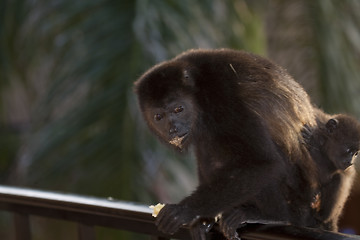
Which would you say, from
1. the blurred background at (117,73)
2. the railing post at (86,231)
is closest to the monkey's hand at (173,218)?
the railing post at (86,231)

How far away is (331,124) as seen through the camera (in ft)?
6.40

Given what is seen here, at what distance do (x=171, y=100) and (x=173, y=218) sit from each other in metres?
0.57

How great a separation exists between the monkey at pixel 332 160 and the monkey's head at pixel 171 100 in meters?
0.39

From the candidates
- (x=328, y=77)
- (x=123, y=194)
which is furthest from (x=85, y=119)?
(x=328, y=77)

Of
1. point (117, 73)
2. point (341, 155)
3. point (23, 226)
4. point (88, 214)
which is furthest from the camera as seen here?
point (117, 73)

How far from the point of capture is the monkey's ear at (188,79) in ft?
6.25

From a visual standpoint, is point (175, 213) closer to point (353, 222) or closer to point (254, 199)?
point (254, 199)

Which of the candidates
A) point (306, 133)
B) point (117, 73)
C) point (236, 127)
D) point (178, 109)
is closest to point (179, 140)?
point (178, 109)

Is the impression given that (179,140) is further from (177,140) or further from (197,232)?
(197,232)

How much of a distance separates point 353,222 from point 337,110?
114cm

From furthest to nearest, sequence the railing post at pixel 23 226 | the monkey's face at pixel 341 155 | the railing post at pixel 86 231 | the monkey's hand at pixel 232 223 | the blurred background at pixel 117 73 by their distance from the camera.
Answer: the blurred background at pixel 117 73 < the monkey's face at pixel 341 155 < the railing post at pixel 23 226 < the railing post at pixel 86 231 < the monkey's hand at pixel 232 223

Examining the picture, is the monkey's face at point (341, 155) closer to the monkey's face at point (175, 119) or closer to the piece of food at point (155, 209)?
the monkey's face at point (175, 119)

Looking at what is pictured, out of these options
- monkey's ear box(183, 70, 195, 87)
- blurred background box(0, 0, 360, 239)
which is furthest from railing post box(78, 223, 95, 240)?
blurred background box(0, 0, 360, 239)

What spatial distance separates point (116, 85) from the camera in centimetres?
285
